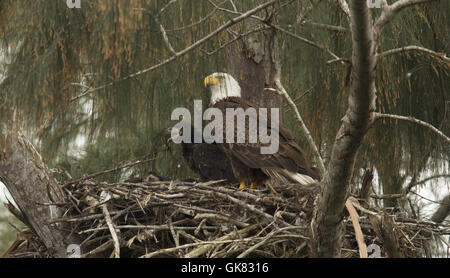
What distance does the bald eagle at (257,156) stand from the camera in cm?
385

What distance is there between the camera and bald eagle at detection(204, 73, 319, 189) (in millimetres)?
3848

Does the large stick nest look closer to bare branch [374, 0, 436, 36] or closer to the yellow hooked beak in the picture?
the yellow hooked beak

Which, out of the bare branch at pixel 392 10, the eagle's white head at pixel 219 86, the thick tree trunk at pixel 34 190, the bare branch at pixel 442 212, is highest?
the bare branch at pixel 392 10

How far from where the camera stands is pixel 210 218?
317 centimetres

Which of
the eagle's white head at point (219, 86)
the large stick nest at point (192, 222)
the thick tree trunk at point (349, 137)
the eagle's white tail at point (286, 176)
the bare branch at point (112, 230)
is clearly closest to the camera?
the thick tree trunk at point (349, 137)

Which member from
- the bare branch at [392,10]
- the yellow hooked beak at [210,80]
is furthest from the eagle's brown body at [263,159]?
the bare branch at [392,10]

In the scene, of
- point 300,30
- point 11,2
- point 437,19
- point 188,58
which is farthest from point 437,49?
point 11,2

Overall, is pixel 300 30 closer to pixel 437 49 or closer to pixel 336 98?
pixel 336 98

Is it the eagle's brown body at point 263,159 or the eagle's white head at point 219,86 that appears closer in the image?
the eagle's white head at point 219,86

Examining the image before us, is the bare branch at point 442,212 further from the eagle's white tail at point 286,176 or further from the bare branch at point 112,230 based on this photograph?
the bare branch at point 112,230

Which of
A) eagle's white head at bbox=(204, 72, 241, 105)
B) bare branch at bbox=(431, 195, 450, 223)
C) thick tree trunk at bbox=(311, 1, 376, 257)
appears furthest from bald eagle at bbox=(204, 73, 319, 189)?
thick tree trunk at bbox=(311, 1, 376, 257)

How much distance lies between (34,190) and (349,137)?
1596 mm

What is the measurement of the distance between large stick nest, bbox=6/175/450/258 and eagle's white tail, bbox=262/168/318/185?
35cm

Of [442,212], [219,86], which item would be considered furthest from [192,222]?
[442,212]
